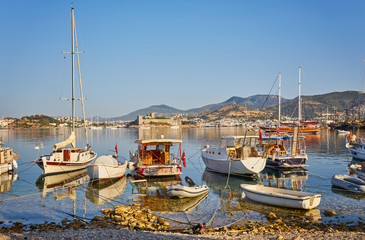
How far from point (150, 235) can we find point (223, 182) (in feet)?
42.3

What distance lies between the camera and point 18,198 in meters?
17.9

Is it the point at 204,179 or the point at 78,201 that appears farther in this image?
the point at 204,179

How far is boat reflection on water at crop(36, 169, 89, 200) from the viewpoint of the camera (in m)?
19.4

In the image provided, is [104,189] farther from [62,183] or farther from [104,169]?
[62,183]

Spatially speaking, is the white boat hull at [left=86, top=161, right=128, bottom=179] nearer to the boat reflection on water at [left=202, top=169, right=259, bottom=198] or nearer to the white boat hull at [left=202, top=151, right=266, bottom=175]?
the boat reflection on water at [left=202, top=169, right=259, bottom=198]

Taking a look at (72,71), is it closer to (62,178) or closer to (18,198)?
(62,178)

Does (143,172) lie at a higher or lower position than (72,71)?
lower

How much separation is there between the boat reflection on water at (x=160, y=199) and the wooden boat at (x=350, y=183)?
9.42 meters

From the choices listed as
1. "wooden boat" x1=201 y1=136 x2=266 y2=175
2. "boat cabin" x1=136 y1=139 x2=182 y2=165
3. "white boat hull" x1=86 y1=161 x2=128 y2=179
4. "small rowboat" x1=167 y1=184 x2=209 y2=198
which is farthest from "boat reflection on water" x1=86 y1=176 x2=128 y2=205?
"wooden boat" x1=201 y1=136 x2=266 y2=175

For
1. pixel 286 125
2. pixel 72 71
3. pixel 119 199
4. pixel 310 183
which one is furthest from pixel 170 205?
pixel 286 125

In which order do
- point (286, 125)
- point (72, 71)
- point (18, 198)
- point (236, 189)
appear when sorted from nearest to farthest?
point (18, 198) < point (236, 189) < point (72, 71) < point (286, 125)

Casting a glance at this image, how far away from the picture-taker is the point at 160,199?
17.8 metres

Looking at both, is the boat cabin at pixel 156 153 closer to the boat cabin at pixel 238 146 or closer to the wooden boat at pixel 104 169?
the wooden boat at pixel 104 169

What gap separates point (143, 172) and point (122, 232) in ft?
38.3
